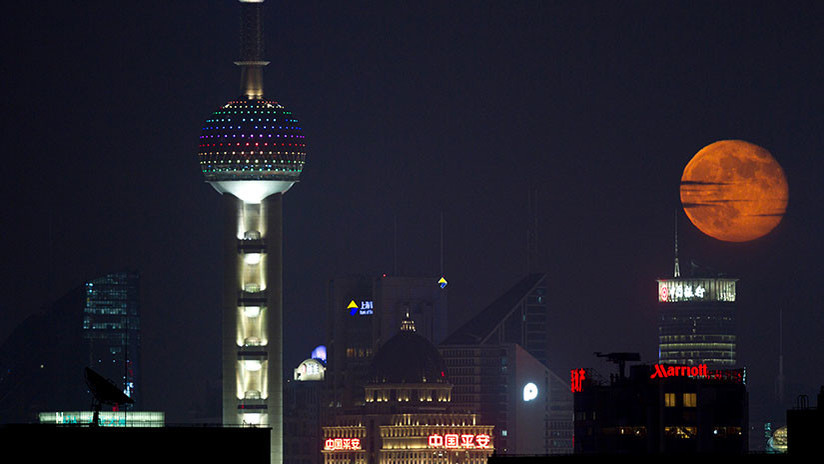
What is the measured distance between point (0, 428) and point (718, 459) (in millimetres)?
58550

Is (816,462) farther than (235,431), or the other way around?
(816,462)

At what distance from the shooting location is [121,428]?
179875mm

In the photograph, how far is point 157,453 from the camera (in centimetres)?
18138

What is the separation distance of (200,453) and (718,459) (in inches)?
1726

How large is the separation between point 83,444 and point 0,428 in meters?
6.04

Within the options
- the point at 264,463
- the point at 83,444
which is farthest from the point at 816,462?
the point at 83,444

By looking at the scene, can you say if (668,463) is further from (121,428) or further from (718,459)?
(121,428)

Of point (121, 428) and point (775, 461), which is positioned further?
point (775, 461)

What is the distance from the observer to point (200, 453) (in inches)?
7160

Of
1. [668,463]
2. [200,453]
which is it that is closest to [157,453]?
[200,453]

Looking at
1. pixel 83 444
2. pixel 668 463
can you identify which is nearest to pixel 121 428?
pixel 83 444

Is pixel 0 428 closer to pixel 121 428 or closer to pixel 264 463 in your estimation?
pixel 121 428

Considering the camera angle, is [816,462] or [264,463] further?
[816,462]

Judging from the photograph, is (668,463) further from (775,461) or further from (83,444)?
(83,444)
